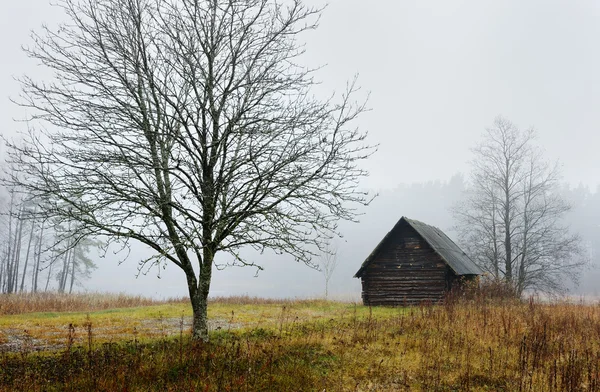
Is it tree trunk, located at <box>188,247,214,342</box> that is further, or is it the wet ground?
the wet ground

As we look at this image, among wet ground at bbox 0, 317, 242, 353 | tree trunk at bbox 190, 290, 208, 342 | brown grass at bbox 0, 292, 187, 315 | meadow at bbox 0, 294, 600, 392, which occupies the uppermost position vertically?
tree trunk at bbox 190, 290, 208, 342

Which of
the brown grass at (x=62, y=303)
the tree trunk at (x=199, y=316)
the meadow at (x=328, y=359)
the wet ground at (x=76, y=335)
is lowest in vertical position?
the brown grass at (x=62, y=303)

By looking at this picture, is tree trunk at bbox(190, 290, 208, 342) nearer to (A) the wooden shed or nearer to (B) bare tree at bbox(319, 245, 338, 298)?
(B) bare tree at bbox(319, 245, 338, 298)

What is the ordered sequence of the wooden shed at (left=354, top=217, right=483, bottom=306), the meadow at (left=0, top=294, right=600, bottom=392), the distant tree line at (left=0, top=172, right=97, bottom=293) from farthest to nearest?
the distant tree line at (left=0, top=172, right=97, bottom=293) < the wooden shed at (left=354, top=217, right=483, bottom=306) < the meadow at (left=0, top=294, right=600, bottom=392)

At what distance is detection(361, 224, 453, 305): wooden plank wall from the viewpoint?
71.6ft

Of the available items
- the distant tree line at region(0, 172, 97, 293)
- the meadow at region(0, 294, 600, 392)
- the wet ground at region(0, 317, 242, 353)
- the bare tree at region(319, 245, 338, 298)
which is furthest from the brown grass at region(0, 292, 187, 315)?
the bare tree at region(319, 245, 338, 298)

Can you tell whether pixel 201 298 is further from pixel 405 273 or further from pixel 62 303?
pixel 62 303

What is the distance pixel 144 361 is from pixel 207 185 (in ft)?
12.8

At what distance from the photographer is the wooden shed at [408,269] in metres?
21.7

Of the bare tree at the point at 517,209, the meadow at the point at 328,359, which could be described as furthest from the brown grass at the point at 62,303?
the bare tree at the point at 517,209

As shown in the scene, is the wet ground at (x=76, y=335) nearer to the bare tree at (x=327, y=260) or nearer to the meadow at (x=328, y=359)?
the meadow at (x=328, y=359)

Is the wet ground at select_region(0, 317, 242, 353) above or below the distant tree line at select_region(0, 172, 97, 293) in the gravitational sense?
below

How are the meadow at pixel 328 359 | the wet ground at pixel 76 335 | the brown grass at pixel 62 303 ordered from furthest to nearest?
the brown grass at pixel 62 303 < the wet ground at pixel 76 335 < the meadow at pixel 328 359

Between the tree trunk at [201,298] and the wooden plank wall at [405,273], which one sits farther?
the wooden plank wall at [405,273]
